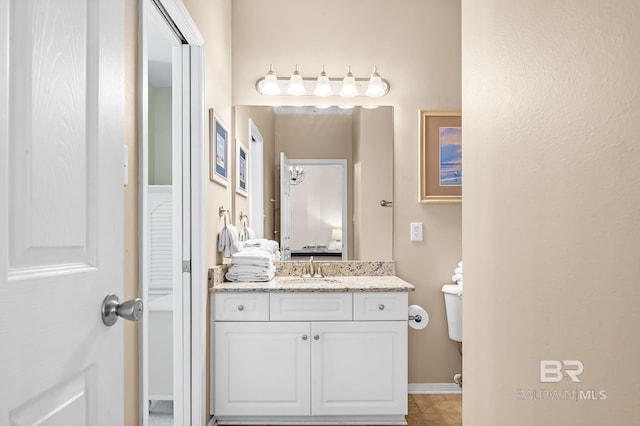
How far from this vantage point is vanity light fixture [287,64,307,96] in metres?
2.79

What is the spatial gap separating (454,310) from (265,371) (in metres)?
1.25

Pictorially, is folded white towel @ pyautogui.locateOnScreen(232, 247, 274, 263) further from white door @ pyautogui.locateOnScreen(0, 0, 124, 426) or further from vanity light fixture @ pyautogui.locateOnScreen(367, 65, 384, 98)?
white door @ pyautogui.locateOnScreen(0, 0, 124, 426)

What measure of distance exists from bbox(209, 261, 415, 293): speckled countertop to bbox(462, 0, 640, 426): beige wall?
3.25 ft

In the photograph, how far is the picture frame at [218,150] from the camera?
2317 mm

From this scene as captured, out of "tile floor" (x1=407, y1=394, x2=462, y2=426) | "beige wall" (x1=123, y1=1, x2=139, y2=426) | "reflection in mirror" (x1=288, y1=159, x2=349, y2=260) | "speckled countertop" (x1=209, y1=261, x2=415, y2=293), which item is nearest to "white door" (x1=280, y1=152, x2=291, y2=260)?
"reflection in mirror" (x1=288, y1=159, x2=349, y2=260)

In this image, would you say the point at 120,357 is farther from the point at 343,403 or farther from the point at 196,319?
the point at 343,403

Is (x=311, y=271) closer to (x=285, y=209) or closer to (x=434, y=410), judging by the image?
(x=285, y=209)

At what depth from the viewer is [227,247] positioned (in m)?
2.52

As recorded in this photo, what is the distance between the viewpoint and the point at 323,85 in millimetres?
2807

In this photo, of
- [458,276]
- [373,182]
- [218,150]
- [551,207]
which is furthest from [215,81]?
[551,207]

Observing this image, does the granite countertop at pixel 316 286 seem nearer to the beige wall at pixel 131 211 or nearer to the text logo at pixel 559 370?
the beige wall at pixel 131 211

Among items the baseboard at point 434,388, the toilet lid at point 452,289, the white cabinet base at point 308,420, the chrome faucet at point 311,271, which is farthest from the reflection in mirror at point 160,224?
the toilet lid at point 452,289

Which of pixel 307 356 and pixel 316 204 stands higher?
pixel 316 204

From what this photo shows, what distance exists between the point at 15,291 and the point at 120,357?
40 cm
